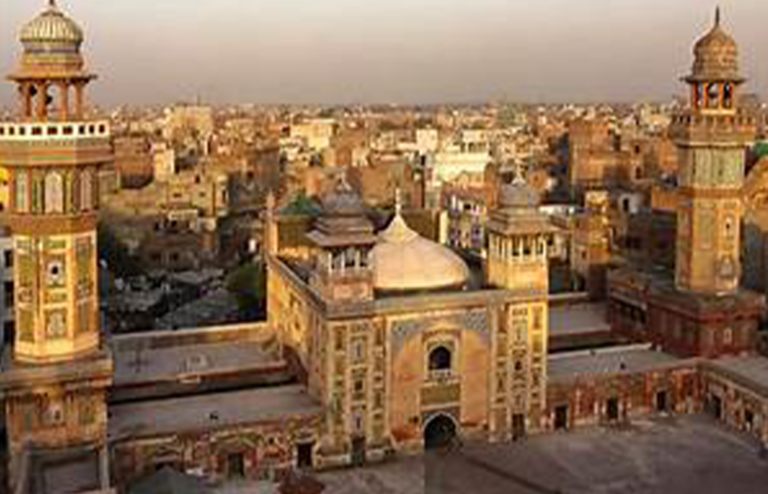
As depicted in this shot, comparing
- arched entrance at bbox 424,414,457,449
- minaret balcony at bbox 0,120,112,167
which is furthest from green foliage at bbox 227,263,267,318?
minaret balcony at bbox 0,120,112,167

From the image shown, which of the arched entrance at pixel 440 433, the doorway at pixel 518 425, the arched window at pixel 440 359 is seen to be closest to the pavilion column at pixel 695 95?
the doorway at pixel 518 425

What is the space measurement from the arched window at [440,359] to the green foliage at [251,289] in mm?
13459

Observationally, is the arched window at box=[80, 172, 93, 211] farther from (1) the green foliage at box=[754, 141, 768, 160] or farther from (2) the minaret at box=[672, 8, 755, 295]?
(1) the green foliage at box=[754, 141, 768, 160]

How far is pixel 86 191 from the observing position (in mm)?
20641

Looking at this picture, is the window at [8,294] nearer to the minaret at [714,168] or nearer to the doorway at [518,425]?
the doorway at [518,425]

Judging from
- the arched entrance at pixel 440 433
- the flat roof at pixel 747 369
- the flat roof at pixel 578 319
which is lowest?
the arched entrance at pixel 440 433

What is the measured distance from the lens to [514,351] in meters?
23.9

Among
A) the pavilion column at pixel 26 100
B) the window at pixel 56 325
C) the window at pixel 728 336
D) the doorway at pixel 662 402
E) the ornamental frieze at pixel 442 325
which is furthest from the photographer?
the window at pixel 728 336

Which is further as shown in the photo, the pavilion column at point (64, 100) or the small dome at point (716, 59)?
the small dome at point (716, 59)

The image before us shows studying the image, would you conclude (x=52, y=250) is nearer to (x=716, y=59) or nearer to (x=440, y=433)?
(x=440, y=433)

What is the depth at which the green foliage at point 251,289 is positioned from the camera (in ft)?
119

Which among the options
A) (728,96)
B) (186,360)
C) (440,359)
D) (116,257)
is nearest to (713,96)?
(728,96)

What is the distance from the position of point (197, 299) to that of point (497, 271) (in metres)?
21.1

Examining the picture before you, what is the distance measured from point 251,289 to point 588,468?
18.1 meters
